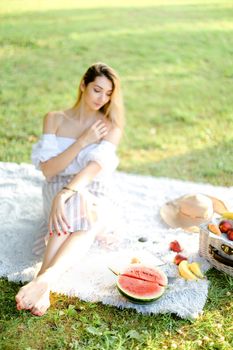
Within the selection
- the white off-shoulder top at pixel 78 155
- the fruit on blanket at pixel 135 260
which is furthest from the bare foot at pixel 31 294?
the white off-shoulder top at pixel 78 155

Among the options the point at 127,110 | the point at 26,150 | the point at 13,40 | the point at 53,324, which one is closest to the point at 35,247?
the point at 53,324

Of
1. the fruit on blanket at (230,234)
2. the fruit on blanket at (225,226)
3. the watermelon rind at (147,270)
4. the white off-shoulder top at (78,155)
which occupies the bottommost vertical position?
the watermelon rind at (147,270)

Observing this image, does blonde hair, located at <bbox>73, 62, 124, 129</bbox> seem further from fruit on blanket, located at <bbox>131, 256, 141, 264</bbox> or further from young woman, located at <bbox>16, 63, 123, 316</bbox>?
fruit on blanket, located at <bbox>131, 256, 141, 264</bbox>

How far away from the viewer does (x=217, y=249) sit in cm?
335

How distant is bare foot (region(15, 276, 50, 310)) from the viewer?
2918mm

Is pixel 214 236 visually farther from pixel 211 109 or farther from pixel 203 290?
pixel 211 109

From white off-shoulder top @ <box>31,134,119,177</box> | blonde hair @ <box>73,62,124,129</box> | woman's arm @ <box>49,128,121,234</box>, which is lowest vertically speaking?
woman's arm @ <box>49,128,121,234</box>

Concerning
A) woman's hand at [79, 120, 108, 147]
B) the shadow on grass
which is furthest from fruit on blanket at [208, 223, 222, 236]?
the shadow on grass

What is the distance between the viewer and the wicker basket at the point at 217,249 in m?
Result: 3.28

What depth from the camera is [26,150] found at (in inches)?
209

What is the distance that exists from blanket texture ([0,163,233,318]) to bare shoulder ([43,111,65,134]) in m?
0.69

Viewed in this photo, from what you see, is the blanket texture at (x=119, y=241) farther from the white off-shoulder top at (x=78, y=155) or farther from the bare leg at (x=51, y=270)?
the white off-shoulder top at (x=78, y=155)

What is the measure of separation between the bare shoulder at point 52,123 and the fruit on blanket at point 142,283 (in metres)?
1.21

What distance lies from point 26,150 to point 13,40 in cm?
452
